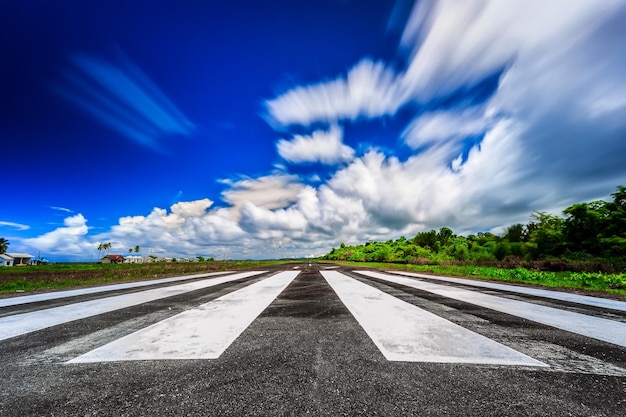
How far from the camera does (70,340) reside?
3488 mm

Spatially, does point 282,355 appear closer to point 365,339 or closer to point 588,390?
point 365,339

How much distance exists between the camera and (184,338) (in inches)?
136

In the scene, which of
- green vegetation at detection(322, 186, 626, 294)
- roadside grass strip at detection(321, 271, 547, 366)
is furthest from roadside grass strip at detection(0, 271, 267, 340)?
green vegetation at detection(322, 186, 626, 294)

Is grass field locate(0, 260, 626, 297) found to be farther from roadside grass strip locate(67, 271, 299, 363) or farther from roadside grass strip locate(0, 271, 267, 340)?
roadside grass strip locate(67, 271, 299, 363)

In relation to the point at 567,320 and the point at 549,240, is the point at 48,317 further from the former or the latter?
the point at 549,240

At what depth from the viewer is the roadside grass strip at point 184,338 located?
9.46ft

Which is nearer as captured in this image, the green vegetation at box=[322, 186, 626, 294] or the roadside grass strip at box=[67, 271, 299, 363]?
the roadside grass strip at box=[67, 271, 299, 363]

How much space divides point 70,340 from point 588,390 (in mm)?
5888

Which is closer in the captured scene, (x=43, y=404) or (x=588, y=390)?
(x=43, y=404)

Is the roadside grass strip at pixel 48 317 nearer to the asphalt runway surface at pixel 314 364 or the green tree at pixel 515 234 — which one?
the asphalt runway surface at pixel 314 364

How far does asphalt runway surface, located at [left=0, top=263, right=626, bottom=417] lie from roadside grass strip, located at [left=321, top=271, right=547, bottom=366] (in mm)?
22

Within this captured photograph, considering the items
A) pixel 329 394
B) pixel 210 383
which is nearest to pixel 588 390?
pixel 329 394

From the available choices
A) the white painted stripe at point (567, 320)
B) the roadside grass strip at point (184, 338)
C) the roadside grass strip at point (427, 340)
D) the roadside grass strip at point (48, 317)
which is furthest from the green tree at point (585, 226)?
the roadside grass strip at point (48, 317)

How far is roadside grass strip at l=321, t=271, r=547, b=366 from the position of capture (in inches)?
108
